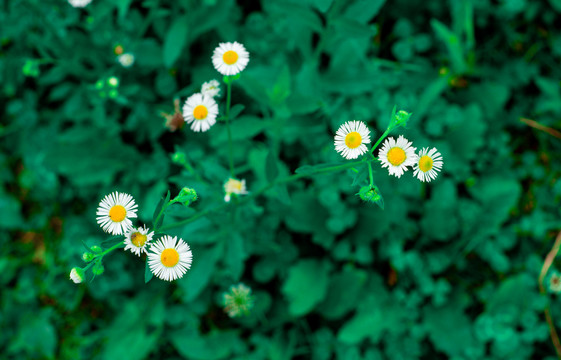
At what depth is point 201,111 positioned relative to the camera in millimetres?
2035

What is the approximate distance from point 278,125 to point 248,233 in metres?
0.66

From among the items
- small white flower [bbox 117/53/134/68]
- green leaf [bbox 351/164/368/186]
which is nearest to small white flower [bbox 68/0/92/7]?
small white flower [bbox 117/53/134/68]

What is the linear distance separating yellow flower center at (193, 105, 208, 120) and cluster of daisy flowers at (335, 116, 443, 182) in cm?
63

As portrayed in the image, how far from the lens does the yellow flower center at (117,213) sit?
1703 mm

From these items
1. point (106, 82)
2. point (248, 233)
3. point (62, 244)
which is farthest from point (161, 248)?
point (62, 244)

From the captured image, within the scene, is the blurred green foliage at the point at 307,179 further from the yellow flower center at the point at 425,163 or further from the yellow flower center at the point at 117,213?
the yellow flower center at the point at 425,163

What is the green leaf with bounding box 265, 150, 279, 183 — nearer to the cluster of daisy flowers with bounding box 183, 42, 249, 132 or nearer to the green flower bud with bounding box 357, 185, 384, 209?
the cluster of daisy flowers with bounding box 183, 42, 249, 132

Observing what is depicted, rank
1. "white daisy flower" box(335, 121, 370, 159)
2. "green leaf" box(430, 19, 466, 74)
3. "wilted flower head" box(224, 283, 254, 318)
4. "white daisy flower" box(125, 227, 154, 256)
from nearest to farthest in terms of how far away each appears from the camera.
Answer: "white daisy flower" box(125, 227, 154, 256) < "white daisy flower" box(335, 121, 370, 159) < "wilted flower head" box(224, 283, 254, 318) < "green leaf" box(430, 19, 466, 74)

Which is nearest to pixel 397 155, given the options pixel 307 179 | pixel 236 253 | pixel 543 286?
pixel 236 253

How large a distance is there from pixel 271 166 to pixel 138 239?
669 mm

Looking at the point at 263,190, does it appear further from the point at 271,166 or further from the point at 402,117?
the point at 402,117

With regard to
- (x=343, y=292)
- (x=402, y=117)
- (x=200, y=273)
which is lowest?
(x=402, y=117)

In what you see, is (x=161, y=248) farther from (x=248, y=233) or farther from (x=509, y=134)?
(x=509, y=134)

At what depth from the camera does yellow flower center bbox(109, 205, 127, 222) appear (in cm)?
170
